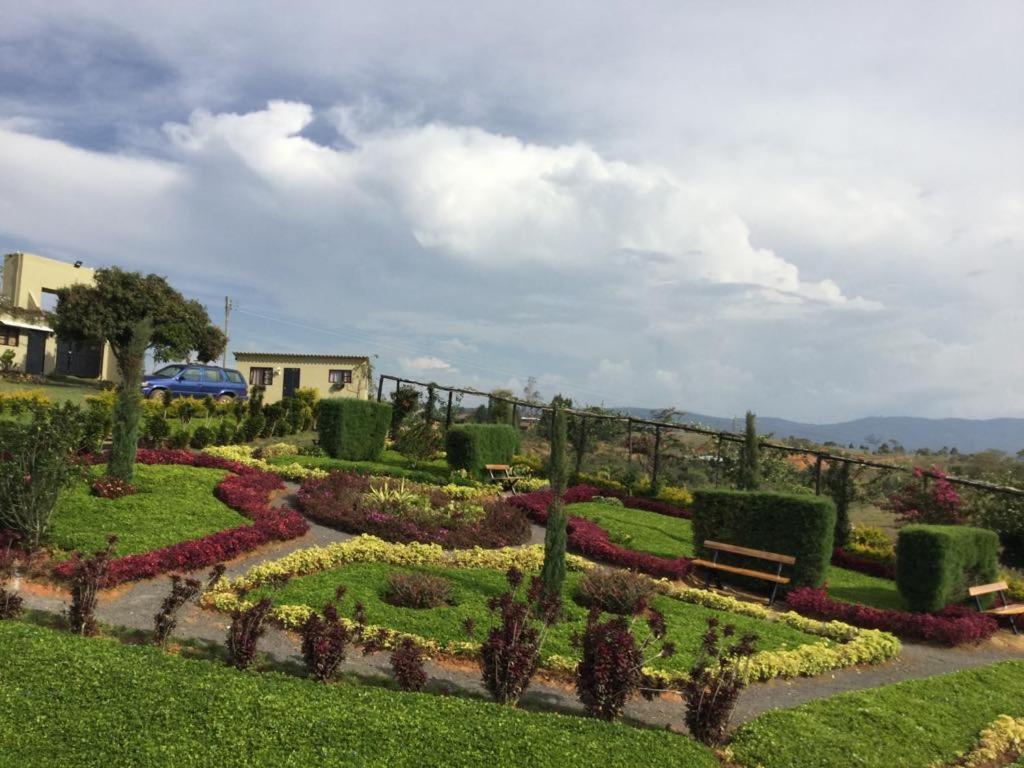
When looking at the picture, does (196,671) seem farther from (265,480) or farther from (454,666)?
(265,480)

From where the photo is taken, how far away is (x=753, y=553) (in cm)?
1095

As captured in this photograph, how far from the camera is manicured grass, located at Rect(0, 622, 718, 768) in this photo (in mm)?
4203

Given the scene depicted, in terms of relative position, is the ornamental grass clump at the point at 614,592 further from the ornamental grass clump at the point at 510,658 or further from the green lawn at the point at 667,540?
the green lawn at the point at 667,540

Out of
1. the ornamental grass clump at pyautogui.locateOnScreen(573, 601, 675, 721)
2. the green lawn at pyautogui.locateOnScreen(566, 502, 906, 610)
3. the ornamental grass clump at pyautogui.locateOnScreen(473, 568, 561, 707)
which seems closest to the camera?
the ornamental grass clump at pyautogui.locateOnScreen(573, 601, 675, 721)

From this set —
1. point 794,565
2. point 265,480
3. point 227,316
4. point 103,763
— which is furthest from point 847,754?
point 227,316

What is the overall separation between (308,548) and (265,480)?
3868 millimetres

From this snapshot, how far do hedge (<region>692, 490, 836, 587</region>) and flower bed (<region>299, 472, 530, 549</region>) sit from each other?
3.29m

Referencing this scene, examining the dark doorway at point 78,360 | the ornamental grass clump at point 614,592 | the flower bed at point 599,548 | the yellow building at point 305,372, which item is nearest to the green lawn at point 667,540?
the flower bed at point 599,548

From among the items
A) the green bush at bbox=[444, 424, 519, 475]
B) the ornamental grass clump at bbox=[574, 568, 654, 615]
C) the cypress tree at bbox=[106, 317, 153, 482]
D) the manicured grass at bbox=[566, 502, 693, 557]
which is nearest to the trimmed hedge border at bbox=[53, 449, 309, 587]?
the cypress tree at bbox=[106, 317, 153, 482]

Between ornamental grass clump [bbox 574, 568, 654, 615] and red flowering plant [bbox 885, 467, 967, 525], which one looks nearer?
ornamental grass clump [bbox 574, 568, 654, 615]

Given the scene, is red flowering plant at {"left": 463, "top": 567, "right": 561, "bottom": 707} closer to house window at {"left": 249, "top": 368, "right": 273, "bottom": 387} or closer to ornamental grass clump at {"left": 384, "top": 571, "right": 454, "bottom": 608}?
ornamental grass clump at {"left": 384, "top": 571, "right": 454, "bottom": 608}

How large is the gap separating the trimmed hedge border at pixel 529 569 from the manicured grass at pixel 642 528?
226cm

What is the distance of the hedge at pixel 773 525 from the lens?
35.4 ft

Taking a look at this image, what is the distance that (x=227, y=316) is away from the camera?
148 ft
